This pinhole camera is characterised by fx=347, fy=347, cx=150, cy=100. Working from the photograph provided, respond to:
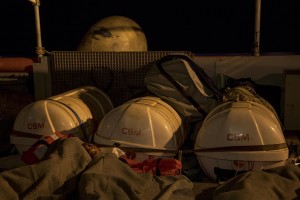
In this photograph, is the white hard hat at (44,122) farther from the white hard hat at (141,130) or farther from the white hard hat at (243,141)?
the white hard hat at (243,141)

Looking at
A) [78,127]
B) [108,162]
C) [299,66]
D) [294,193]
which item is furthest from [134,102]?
[299,66]

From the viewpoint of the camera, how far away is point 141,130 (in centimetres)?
277

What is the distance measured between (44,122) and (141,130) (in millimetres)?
877

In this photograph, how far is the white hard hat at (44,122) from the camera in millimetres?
3000

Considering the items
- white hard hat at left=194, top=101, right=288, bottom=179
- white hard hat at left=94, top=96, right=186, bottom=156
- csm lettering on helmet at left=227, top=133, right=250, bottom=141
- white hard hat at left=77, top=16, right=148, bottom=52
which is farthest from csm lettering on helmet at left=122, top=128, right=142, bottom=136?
white hard hat at left=77, top=16, right=148, bottom=52

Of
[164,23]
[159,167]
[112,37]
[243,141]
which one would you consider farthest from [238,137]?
[164,23]

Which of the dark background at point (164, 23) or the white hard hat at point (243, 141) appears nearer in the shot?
the white hard hat at point (243, 141)

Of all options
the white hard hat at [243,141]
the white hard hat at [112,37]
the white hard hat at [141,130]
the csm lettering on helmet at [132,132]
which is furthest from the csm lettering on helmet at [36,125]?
the white hard hat at [112,37]

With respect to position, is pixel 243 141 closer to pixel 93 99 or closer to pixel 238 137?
pixel 238 137

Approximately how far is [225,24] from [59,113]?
9.89 meters

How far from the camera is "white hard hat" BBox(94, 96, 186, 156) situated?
2.77 m

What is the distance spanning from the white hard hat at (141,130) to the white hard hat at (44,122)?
0.32 meters

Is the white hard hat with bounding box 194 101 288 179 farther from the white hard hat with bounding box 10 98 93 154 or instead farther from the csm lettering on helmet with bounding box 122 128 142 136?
the white hard hat with bounding box 10 98 93 154

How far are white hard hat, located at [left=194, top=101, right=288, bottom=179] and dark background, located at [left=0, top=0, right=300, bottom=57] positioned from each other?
9546mm
